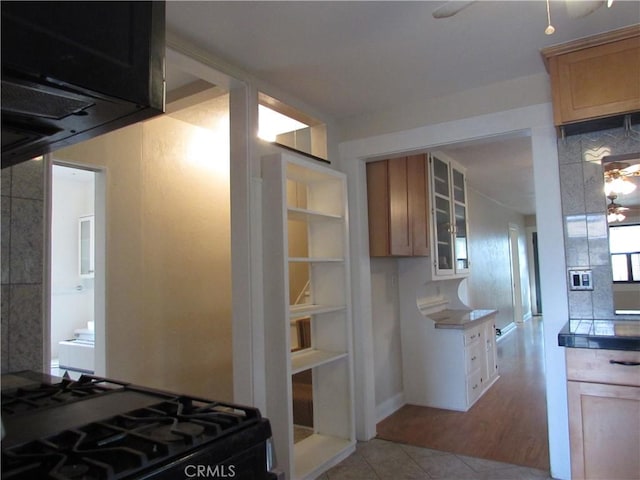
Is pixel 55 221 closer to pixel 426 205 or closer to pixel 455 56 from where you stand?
pixel 426 205

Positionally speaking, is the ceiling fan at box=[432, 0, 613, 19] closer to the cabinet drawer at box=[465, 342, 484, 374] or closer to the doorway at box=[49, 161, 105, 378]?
the cabinet drawer at box=[465, 342, 484, 374]

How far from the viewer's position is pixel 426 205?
414 cm

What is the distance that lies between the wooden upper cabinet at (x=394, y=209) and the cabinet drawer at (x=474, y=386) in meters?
1.22

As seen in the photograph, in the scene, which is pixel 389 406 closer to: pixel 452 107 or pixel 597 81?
pixel 452 107

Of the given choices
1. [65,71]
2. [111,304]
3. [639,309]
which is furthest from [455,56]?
[111,304]

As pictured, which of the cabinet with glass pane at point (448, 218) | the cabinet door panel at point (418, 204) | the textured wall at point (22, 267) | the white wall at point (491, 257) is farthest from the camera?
the white wall at point (491, 257)

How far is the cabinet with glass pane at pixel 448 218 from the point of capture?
430 cm

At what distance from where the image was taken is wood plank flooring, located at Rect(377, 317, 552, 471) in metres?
2.95

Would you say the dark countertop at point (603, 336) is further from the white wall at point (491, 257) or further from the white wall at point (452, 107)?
the white wall at point (491, 257)

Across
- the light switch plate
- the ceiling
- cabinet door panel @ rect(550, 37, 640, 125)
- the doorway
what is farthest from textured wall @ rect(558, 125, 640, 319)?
the doorway

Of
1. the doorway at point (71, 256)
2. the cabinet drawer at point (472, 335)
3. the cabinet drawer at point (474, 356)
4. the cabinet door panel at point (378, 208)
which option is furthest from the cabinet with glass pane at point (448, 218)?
the doorway at point (71, 256)

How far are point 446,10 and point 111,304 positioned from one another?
9.17 ft

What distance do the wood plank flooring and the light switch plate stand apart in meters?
1.12

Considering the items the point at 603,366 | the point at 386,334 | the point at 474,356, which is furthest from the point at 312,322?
the point at 474,356
